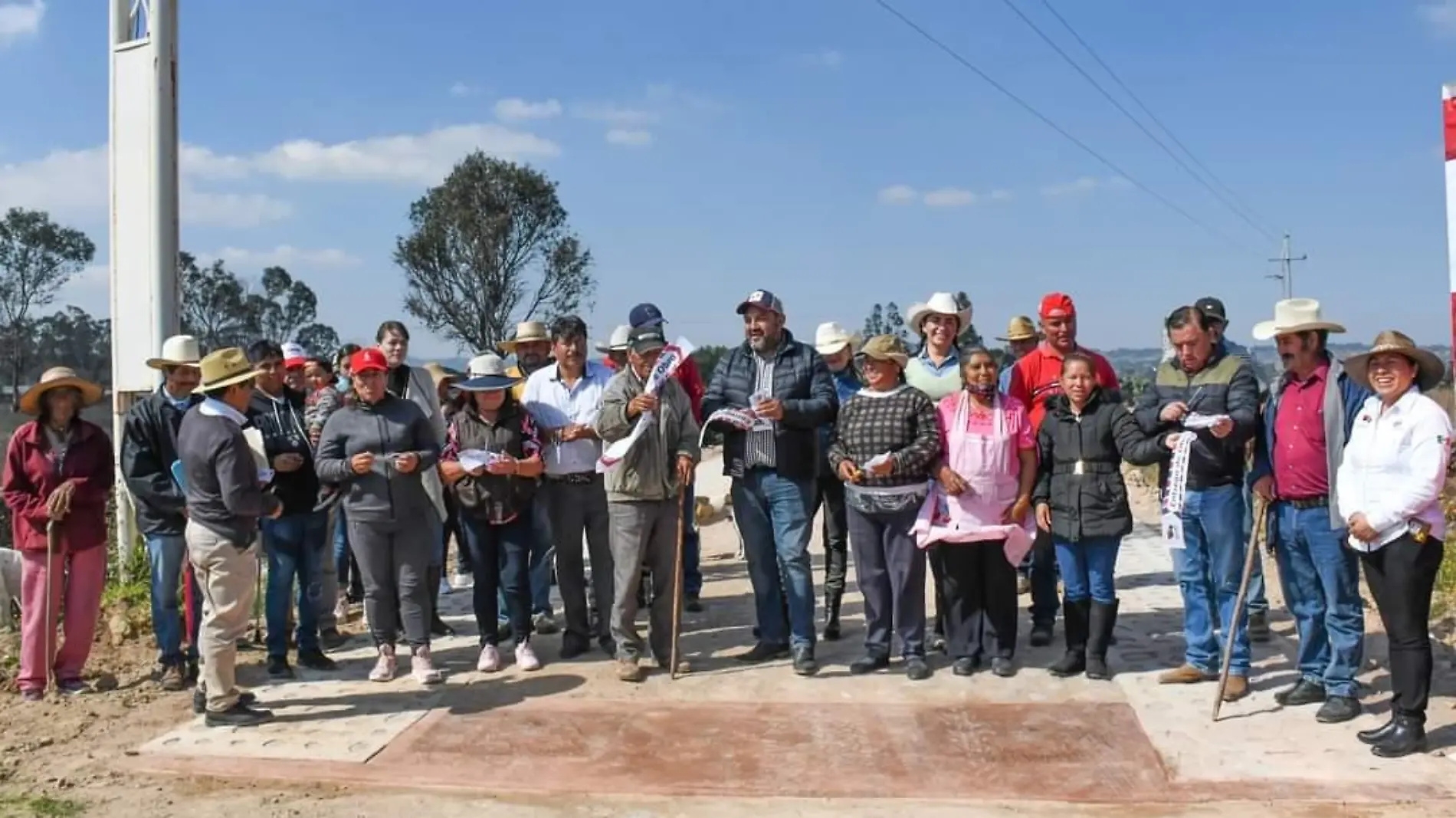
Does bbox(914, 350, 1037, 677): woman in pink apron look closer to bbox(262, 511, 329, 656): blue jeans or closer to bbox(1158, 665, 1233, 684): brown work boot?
bbox(1158, 665, 1233, 684): brown work boot

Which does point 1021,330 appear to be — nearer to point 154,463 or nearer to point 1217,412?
point 1217,412

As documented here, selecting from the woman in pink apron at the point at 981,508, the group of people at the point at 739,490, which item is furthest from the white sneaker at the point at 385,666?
the woman in pink apron at the point at 981,508

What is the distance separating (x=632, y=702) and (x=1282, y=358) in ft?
11.6

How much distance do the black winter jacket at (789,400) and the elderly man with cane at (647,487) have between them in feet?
0.76

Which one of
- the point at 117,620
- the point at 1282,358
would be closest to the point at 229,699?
the point at 117,620

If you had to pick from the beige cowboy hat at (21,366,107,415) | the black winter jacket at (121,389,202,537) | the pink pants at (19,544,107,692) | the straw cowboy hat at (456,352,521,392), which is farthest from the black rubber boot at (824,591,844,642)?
the beige cowboy hat at (21,366,107,415)

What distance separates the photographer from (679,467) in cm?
614

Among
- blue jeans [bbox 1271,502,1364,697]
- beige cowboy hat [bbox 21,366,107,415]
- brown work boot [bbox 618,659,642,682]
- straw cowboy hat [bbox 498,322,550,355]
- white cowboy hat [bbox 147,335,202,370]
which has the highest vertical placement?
straw cowboy hat [bbox 498,322,550,355]

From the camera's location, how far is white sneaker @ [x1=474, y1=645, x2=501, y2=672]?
6.23m

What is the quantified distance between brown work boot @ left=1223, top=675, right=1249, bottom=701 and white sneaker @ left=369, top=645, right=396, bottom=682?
4206mm

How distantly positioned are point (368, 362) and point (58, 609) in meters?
2.15

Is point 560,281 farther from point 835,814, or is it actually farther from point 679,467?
point 835,814

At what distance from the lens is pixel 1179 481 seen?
550 cm

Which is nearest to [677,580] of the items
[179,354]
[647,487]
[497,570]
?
[647,487]
